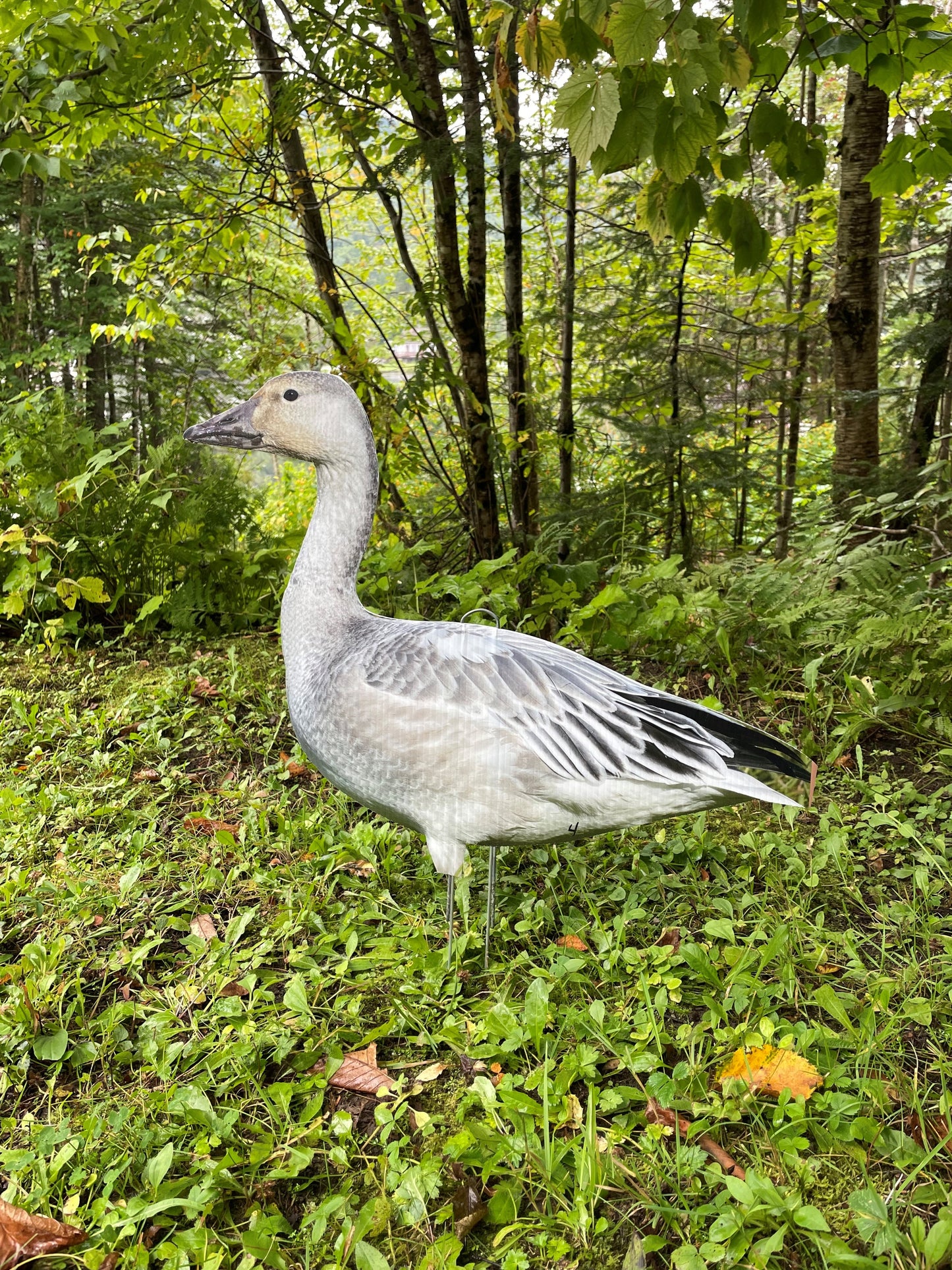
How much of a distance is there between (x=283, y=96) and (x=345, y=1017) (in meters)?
4.32

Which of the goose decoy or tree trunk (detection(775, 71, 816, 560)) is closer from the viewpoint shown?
the goose decoy

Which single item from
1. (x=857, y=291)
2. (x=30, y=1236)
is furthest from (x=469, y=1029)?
(x=857, y=291)

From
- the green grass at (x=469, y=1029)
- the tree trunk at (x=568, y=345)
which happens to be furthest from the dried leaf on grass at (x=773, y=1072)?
the tree trunk at (x=568, y=345)

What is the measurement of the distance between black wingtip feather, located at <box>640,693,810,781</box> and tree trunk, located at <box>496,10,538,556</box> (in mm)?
2948

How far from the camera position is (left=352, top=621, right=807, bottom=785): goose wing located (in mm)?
2221

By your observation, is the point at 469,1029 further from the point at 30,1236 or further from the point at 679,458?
the point at 679,458

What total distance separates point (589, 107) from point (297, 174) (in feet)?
13.8

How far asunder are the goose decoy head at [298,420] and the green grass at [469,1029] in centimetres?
141

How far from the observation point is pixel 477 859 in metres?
3.14

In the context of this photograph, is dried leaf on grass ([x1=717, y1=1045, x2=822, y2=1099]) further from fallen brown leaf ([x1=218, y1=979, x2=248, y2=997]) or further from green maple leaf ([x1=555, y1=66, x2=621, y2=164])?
green maple leaf ([x1=555, y1=66, x2=621, y2=164])

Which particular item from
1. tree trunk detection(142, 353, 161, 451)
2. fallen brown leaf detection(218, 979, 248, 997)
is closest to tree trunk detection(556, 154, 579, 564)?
fallen brown leaf detection(218, 979, 248, 997)

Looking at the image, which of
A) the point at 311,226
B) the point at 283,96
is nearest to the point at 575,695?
the point at 283,96

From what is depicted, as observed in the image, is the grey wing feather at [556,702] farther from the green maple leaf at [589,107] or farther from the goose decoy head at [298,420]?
the green maple leaf at [589,107]

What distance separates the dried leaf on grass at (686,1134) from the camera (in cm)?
181
